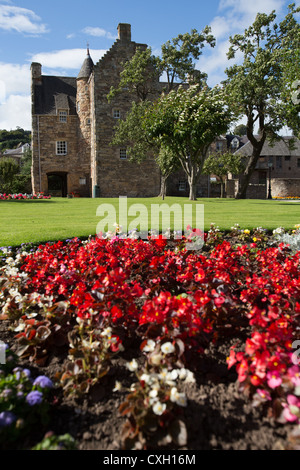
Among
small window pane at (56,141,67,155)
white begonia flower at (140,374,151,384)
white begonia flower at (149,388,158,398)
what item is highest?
small window pane at (56,141,67,155)

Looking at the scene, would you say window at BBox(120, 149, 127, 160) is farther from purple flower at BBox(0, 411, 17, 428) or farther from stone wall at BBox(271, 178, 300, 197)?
purple flower at BBox(0, 411, 17, 428)

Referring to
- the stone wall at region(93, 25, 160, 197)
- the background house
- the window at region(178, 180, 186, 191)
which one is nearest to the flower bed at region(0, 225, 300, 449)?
the stone wall at region(93, 25, 160, 197)

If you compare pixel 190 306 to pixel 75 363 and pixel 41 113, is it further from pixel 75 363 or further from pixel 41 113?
pixel 41 113

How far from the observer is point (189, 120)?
17.6 metres

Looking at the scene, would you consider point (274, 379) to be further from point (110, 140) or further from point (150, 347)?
point (110, 140)

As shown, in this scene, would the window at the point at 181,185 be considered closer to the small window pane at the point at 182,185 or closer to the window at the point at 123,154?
the small window pane at the point at 182,185

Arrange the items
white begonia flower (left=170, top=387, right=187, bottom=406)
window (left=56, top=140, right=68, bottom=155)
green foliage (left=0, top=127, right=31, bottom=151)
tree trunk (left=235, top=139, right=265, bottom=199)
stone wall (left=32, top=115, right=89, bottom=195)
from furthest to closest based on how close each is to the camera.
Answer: green foliage (left=0, top=127, right=31, bottom=151), window (left=56, top=140, right=68, bottom=155), stone wall (left=32, top=115, right=89, bottom=195), tree trunk (left=235, top=139, right=265, bottom=199), white begonia flower (left=170, top=387, right=187, bottom=406)

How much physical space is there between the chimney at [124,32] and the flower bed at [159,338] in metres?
30.4

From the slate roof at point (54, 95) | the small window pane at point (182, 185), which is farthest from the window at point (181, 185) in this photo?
the slate roof at point (54, 95)

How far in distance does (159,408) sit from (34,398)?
0.82 metres

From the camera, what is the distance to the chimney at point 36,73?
Result: 3546 centimetres

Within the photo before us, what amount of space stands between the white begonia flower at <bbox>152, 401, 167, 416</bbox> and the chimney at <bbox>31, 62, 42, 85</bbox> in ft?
131

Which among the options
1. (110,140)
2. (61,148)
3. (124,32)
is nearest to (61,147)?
(61,148)

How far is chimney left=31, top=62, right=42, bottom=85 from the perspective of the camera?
35456 mm
